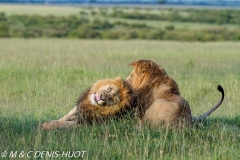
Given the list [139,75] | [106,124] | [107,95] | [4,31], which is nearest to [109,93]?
[107,95]

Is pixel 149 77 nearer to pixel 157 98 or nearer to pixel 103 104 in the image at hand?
pixel 157 98

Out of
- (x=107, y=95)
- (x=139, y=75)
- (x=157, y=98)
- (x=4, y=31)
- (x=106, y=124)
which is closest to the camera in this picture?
(x=107, y=95)

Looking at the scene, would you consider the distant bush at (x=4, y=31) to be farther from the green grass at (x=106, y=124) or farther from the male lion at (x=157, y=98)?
the male lion at (x=157, y=98)

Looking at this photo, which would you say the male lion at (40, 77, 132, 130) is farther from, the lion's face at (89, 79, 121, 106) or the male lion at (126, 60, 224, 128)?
the male lion at (126, 60, 224, 128)

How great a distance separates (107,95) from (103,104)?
0.30 ft

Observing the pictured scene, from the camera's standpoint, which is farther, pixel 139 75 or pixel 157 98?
pixel 139 75

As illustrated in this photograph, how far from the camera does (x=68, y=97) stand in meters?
7.77

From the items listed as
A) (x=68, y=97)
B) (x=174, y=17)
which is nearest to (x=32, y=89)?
(x=68, y=97)

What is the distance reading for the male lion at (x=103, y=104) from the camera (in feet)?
18.2

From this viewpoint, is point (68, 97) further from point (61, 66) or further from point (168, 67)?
point (168, 67)

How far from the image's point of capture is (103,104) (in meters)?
5.56

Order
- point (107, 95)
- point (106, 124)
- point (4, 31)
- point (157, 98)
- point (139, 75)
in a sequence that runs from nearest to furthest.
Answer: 1. point (107, 95)
2. point (106, 124)
3. point (157, 98)
4. point (139, 75)
5. point (4, 31)

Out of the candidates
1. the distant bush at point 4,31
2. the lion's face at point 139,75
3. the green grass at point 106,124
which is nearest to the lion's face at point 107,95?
the green grass at point 106,124

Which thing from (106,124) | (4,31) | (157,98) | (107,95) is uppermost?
(107,95)
